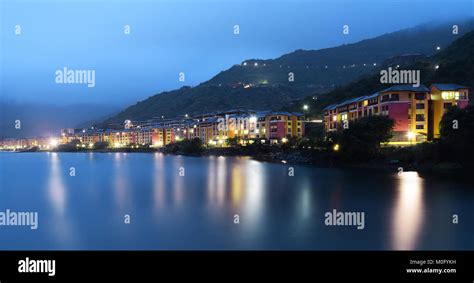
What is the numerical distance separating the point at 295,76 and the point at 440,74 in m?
68.5

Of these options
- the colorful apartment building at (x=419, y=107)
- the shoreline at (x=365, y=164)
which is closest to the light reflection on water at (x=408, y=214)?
the shoreline at (x=365, y=164)

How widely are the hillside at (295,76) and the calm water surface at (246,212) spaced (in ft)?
191

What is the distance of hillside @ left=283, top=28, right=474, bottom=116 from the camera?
91.6 feet

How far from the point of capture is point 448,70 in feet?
94.1

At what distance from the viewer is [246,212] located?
32.3 feet

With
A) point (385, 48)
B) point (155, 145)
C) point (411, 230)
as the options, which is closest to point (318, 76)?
point (385, 48)

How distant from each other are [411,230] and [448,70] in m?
25.7

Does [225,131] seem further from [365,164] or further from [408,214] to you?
[408,214]

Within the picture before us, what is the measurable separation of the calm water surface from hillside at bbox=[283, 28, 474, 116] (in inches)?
615

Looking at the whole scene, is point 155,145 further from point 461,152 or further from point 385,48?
point 385,48

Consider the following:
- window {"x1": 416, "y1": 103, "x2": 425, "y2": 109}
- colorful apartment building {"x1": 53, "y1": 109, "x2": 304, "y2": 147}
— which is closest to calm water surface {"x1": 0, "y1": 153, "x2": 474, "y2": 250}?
window {"x1": 416, "y1": 103, "x2": 425, "y2": 109}

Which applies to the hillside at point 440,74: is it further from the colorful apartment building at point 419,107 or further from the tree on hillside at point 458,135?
the tree on hillside at point 458,135

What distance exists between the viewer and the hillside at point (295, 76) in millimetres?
81312

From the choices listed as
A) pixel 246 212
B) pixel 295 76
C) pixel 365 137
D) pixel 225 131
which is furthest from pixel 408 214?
pixel 295 76
